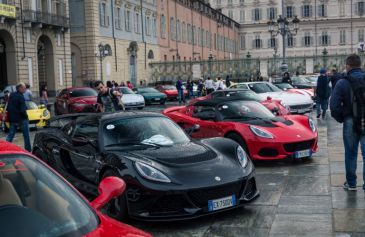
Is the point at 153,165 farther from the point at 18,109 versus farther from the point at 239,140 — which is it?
the point at 18,109

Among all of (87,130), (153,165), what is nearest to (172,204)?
(153,165)


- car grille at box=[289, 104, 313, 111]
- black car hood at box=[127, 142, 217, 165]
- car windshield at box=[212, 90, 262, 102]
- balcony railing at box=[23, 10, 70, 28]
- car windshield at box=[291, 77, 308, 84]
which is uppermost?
balcony railing at box=[23, 10, 70, 28]

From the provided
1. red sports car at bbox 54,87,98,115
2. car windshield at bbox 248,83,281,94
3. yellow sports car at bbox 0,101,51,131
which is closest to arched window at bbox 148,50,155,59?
red sports car at bbox 54,87,98,115

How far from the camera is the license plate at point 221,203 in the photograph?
→ 6.21 m

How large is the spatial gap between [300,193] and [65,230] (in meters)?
5.39

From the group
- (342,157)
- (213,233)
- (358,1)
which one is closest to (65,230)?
(213,233)

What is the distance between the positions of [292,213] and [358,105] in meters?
1.78

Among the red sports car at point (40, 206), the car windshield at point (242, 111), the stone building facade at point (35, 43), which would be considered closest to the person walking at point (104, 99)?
the car windshield at point (242, 111)

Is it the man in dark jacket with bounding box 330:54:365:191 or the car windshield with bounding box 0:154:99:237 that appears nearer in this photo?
the car windshield with bounding box 0:154:99:237

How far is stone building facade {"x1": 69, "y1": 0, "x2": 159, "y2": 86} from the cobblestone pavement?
37.1 meters

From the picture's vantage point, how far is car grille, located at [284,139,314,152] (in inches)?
387

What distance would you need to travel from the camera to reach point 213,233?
6.03m

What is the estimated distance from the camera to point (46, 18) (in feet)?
130

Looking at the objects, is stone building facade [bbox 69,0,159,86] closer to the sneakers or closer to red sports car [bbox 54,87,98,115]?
red sports car [bbox 54,87,98,115]
